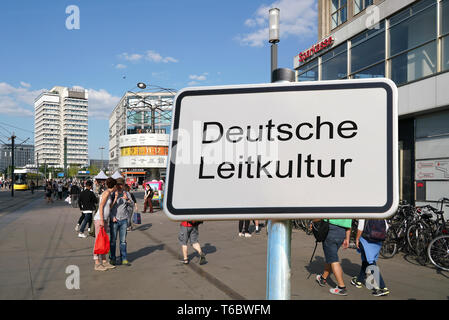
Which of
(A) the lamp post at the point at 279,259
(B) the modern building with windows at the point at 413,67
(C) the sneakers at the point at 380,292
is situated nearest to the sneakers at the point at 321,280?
(C) the sneakers at the point at 380,292

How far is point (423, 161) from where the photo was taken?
451 inches

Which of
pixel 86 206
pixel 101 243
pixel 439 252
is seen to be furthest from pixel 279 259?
pixel 86 206

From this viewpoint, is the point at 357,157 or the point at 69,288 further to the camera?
the point at 69,288

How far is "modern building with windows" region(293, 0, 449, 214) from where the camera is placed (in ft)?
34.8

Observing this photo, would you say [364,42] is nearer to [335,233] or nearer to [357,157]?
[335,233]

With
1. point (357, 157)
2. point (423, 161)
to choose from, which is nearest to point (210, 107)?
point (357, 157)

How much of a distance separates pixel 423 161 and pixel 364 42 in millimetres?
5446

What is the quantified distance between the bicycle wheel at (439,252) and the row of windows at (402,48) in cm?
614

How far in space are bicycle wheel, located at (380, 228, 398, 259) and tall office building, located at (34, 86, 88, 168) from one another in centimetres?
15967

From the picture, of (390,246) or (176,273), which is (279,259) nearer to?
(176,273)

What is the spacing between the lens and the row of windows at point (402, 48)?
1070 cm

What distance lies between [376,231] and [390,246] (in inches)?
116

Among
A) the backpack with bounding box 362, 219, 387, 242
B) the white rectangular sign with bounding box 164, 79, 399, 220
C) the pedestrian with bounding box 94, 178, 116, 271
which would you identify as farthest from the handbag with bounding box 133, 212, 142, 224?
the white rectangular sign with bounding box 164, 79, 399, 220
